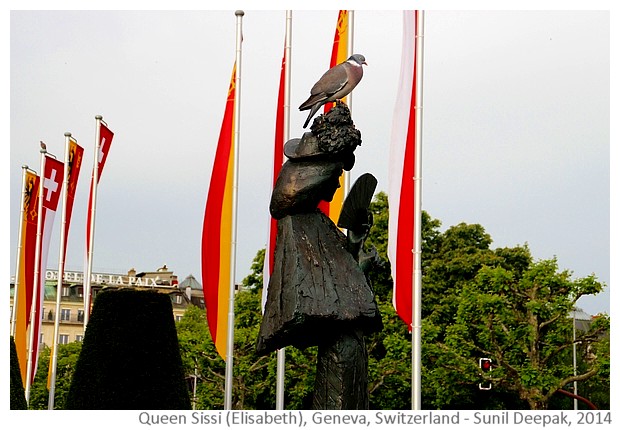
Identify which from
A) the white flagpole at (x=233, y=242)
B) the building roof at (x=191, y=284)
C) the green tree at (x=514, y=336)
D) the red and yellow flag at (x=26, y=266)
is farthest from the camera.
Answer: the building roof at (x=191, y=284)

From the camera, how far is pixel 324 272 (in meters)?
8.52

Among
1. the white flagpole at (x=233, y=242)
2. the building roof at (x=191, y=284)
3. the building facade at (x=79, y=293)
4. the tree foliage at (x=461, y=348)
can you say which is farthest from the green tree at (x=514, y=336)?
the building roof at (x=191, y=284)

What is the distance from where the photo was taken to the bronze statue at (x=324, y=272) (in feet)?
27.4

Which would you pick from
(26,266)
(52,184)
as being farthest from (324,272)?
(26,266)

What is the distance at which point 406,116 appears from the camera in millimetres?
15477

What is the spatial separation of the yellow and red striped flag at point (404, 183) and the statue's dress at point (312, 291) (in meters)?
6.21

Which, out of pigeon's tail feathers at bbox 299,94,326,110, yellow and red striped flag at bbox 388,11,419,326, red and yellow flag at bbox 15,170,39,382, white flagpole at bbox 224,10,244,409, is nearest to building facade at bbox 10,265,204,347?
red and yellow flag at bbox 15,170,39,382

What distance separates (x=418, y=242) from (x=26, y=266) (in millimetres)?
12111

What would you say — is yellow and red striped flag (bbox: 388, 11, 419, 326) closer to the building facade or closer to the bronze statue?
the bronze statue

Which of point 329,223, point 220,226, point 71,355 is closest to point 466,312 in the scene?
point 220,226

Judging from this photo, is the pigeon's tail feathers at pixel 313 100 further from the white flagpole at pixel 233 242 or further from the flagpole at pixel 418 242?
the white flagpole at pixel 233 242

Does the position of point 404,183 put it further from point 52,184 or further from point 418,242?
point 52,184

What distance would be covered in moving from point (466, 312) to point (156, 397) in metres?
14.7
